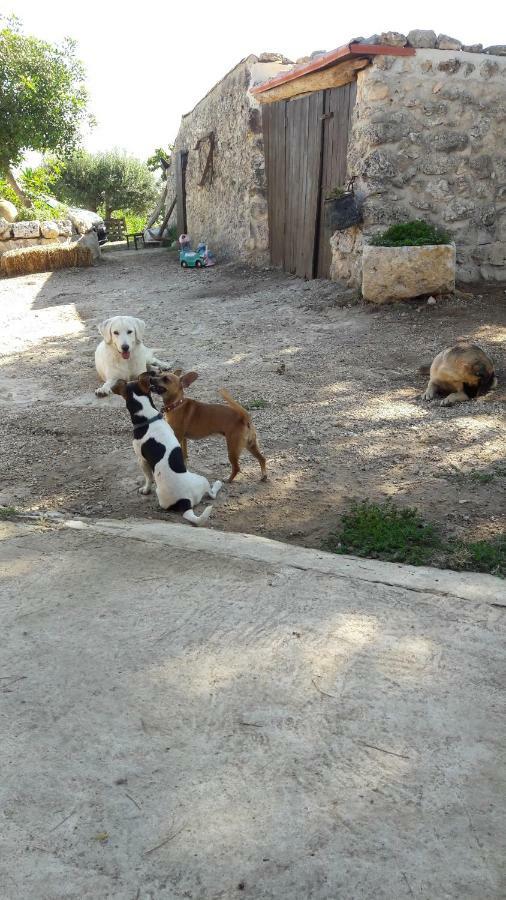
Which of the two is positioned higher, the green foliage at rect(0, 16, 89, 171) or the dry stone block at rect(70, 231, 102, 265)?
the green foliage at rect(0, 16, 89, 171)

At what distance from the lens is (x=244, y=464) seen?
15.4 feet

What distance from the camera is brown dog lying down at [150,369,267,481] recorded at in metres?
4.21

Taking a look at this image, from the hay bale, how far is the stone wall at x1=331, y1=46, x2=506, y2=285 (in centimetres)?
812

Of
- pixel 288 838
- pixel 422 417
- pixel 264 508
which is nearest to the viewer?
pixel 288 838

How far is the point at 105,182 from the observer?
29.5m

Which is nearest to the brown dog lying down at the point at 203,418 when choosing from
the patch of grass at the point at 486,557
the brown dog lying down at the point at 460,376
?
the patch of grass at the point at 486,557

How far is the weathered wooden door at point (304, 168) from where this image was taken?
9.70 meters

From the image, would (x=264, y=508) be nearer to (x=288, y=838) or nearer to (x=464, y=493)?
(x=464, y=493)

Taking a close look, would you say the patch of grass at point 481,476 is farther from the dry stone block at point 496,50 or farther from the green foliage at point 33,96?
the green foliage at point 33,96

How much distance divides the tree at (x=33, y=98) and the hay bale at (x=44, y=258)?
260 inches

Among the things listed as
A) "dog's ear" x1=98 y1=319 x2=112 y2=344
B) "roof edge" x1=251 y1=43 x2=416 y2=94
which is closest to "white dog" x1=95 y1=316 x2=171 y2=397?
"dog's ear" x1=98 y1=319 x2=112 y2=344

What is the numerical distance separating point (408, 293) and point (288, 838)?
7590mm

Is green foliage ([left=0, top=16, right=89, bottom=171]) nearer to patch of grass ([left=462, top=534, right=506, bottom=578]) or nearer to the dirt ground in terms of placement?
the dirt ground

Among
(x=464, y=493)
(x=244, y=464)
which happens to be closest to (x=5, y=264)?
(x=244, y=464)
